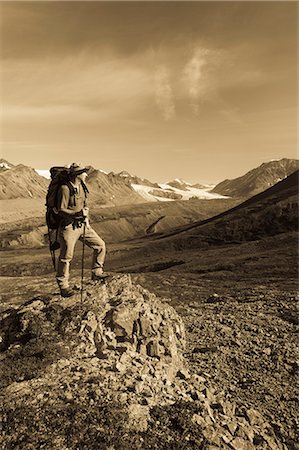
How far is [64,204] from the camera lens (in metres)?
8.59

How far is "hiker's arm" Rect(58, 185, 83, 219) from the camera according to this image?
8547 millimetres

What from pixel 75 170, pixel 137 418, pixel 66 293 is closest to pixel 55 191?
pixel 75 170

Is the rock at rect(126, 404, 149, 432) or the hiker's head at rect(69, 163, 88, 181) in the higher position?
the hiker's head at rect(69, 163, 88, 181)

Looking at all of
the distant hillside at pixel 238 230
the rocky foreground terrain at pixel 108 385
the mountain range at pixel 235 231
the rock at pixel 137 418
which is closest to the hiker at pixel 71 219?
the rocky foreground terrain at pixel 108 385

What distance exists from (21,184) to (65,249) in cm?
17959

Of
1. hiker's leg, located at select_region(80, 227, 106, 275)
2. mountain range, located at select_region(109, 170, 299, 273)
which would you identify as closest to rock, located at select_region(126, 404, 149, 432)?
hiker's leg, located at select_region(80, 227, 106, 275)

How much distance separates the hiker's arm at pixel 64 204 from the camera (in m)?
8.55

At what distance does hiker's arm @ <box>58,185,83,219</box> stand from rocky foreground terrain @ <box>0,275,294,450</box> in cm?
202

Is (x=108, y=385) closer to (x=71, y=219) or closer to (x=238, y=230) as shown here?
(x=71, y=219)

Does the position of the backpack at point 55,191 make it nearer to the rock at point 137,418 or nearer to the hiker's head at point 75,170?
the hiker's head at point 75,170

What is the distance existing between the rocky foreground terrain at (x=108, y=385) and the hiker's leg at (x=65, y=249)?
526 mm

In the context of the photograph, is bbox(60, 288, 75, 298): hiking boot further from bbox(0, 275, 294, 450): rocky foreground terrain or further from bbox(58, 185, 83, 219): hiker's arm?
Result: bbox(58, 185, 83, 219): hiker's arm

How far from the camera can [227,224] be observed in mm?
61906

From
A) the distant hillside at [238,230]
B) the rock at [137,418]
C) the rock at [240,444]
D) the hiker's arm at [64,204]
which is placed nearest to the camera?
the rock at [137,418]
